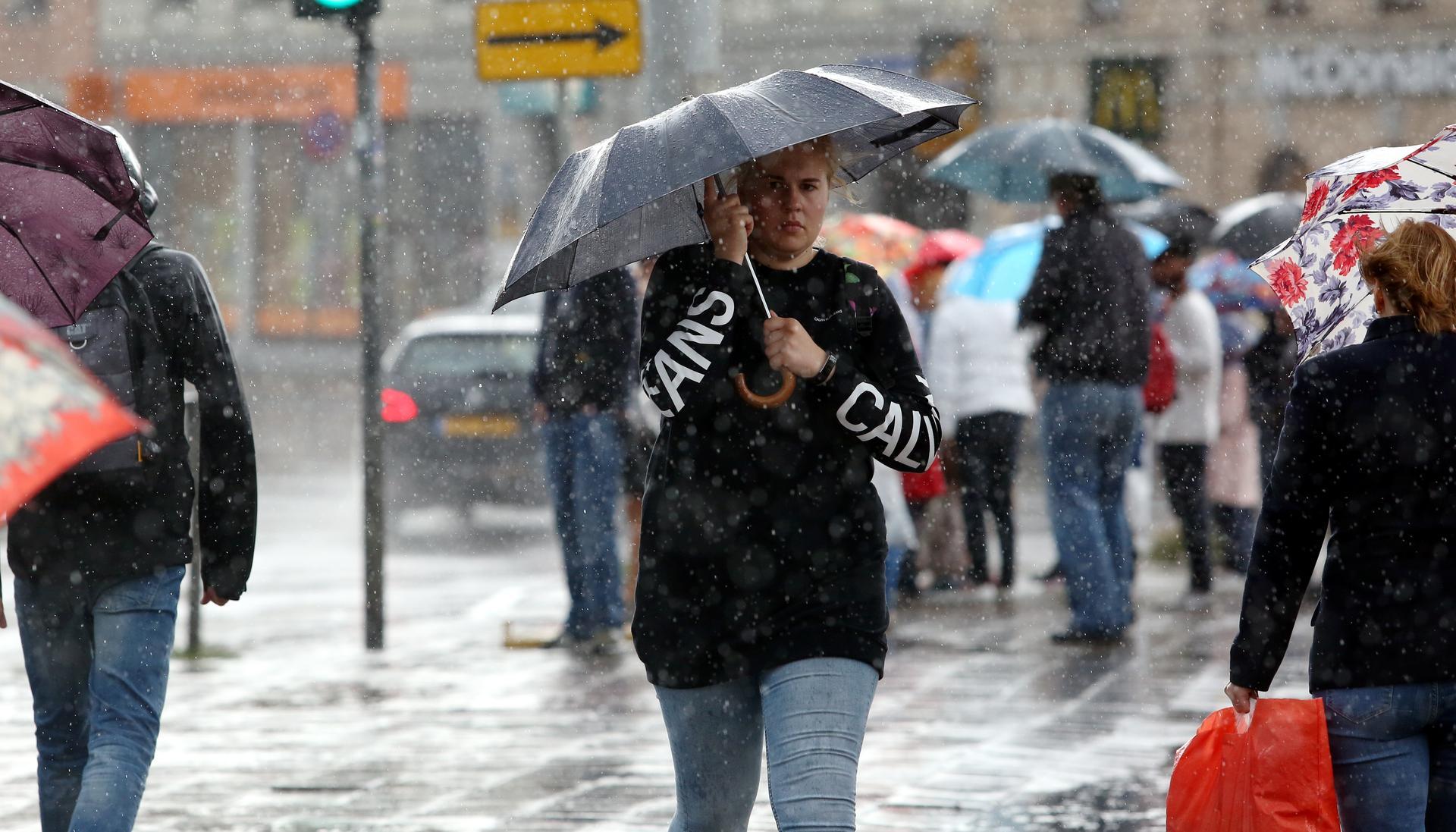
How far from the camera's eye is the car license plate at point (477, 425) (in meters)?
15.5

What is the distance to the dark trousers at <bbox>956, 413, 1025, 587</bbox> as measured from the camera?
1162 cm

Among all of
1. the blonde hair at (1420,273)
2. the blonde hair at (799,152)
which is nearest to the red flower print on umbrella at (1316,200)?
the blonde hair at (1420,273)

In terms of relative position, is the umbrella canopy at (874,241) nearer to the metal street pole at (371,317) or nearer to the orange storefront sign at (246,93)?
the metal street pole at (371,317)

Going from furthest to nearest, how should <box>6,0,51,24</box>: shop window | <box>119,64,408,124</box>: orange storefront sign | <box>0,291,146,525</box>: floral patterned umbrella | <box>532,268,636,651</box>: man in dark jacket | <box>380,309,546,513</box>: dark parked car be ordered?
1. <box>6,0,51,24</box>: shop window
2. <box>119,64,408,124</box>: orange storefront sign
3. <box>380,309,546,513</box>: dark parked car
4. <box>532,268,636,651</box>: man in dark jacket
5. <box>0,291,146,525</box>: floral patterned umbrella

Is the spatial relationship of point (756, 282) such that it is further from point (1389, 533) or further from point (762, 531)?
point (1389, 533)

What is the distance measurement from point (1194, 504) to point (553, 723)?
4889mm

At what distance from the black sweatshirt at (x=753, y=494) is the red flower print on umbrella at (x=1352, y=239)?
52.4 inches

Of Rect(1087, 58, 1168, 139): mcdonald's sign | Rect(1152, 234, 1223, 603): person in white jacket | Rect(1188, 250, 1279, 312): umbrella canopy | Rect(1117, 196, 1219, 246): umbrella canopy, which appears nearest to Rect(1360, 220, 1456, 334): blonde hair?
Rect(1152, 234, 1223, 603): person in white jacket

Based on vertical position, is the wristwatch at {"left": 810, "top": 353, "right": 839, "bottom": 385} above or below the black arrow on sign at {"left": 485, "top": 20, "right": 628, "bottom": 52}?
below

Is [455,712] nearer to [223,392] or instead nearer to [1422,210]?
[223,392]

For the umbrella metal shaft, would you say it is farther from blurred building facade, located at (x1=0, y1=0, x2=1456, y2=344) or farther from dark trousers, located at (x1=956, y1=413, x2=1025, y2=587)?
blurred building facade, located at (x1=0, y1=0, x2=1456, y2=344)

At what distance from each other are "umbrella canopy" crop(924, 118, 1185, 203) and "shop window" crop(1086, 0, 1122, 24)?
20944mm

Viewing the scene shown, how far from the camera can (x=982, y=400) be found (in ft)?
37.9

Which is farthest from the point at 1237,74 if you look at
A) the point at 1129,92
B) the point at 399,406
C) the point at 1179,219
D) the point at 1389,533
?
the point at 1389,533
